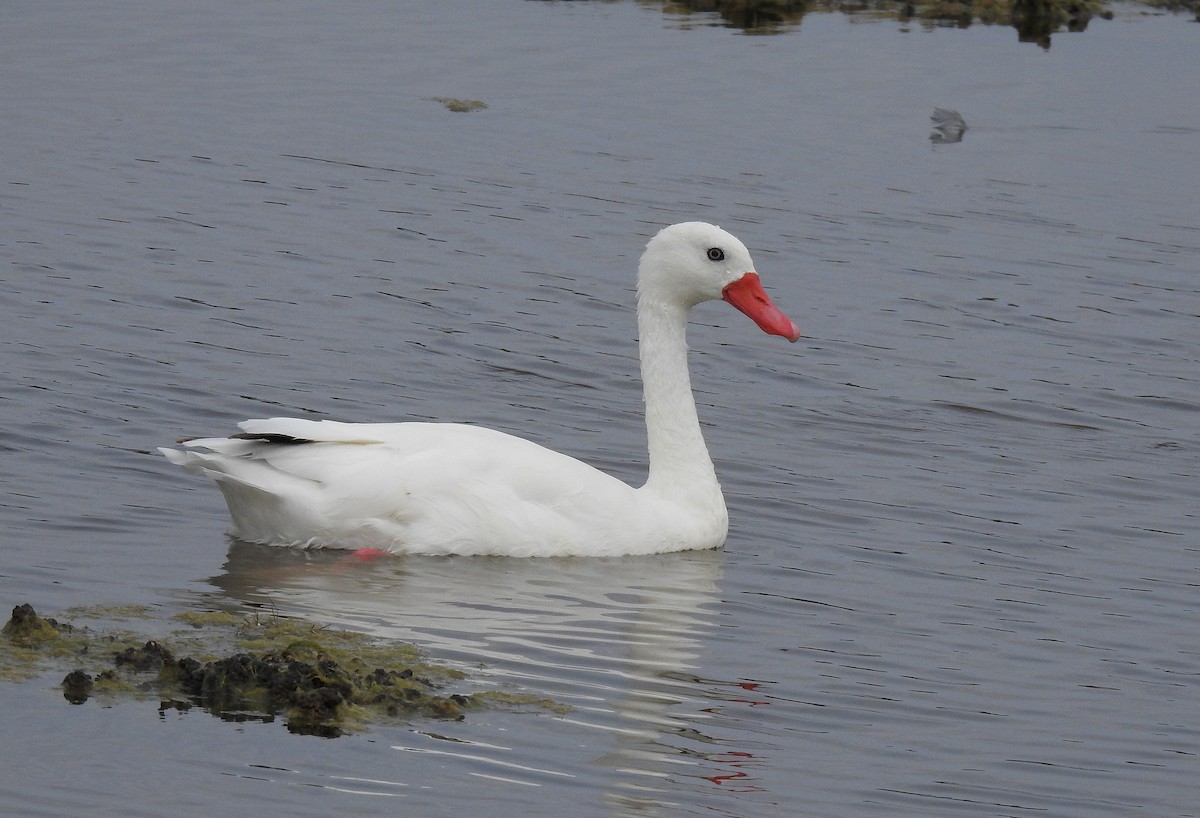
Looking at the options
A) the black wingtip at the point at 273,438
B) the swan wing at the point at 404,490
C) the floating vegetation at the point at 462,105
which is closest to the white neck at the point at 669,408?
the swan wing at the point at 404,490

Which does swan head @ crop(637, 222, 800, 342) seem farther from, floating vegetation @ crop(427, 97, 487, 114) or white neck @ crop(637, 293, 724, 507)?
floating vegetation @ crop(427, 97, 487, 114)

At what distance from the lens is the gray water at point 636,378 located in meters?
7.17

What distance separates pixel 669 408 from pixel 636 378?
2792 millimetres

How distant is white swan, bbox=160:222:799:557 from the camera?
950 centimetres

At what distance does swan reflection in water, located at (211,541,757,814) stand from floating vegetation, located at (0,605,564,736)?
25 cm

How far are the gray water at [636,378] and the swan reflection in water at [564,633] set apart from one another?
31 millimetres

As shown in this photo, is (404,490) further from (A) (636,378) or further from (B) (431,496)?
(A) (636,378)

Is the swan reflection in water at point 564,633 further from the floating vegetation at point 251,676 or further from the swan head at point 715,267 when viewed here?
the swan head at point 715,267

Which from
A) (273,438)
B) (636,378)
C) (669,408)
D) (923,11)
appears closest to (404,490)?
(273,438)

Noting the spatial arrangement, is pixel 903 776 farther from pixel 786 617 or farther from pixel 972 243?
pixel 972 243

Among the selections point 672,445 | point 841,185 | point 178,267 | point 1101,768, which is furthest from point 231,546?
point 841,185

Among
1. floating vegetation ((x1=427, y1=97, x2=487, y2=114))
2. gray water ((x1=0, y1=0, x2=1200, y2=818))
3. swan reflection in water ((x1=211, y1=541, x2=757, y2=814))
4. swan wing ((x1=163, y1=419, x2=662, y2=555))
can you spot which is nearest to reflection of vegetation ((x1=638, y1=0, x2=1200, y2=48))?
gray water ((x1=0, y1=0, x2=1200, y2=818))

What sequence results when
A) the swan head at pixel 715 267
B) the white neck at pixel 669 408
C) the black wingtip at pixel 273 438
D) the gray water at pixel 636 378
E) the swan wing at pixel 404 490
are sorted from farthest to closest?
the swan head at pixel 715 267 < the white neck at pixel 669 408 < the swan wing at pixel 404 490 < the black wingtip at pixel 273 438 < the gray water at pixel 636 378

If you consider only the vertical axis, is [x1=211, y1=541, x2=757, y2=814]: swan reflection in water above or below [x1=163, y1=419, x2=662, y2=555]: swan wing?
below
